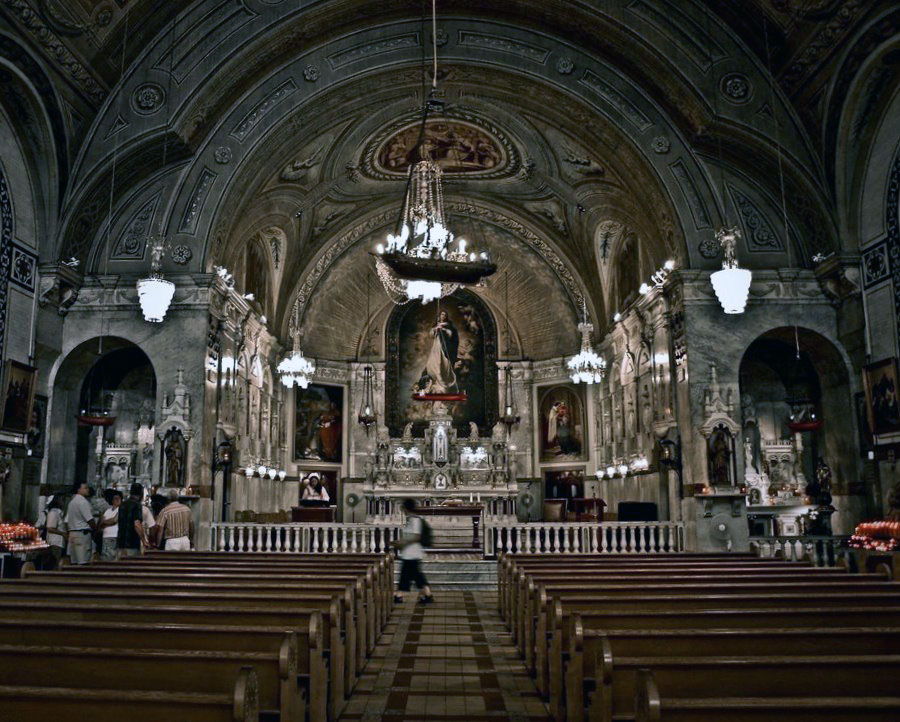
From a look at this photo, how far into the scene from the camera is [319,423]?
23.5 meters

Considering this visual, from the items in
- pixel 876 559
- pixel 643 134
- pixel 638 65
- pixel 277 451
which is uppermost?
pixel 638 65

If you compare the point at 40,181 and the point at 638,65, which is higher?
the point at 638,65

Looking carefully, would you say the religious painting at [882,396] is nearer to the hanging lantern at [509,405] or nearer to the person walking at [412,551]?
the person walking at [412,551]

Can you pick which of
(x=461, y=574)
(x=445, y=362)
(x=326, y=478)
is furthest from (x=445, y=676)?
(x=445, y=362)

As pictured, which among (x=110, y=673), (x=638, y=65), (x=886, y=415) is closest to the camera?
(x=110, y=673)

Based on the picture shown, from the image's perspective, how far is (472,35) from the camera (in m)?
15.1

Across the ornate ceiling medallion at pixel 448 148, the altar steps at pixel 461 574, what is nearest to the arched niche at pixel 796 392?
the altar steps at pixel 461 574

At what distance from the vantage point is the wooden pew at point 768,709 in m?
2.64

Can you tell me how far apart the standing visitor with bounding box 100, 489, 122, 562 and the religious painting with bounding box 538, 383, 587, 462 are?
524 inches

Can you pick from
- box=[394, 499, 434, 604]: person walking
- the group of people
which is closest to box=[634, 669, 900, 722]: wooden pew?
box=[394, 499, 434, 604]: person walking

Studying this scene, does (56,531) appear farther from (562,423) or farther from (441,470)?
(562,423)

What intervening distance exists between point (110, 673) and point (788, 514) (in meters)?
14.2

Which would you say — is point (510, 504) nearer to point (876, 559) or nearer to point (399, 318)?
point (399, 318)

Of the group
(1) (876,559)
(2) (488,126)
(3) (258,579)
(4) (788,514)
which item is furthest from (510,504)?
(3) (258,579)
